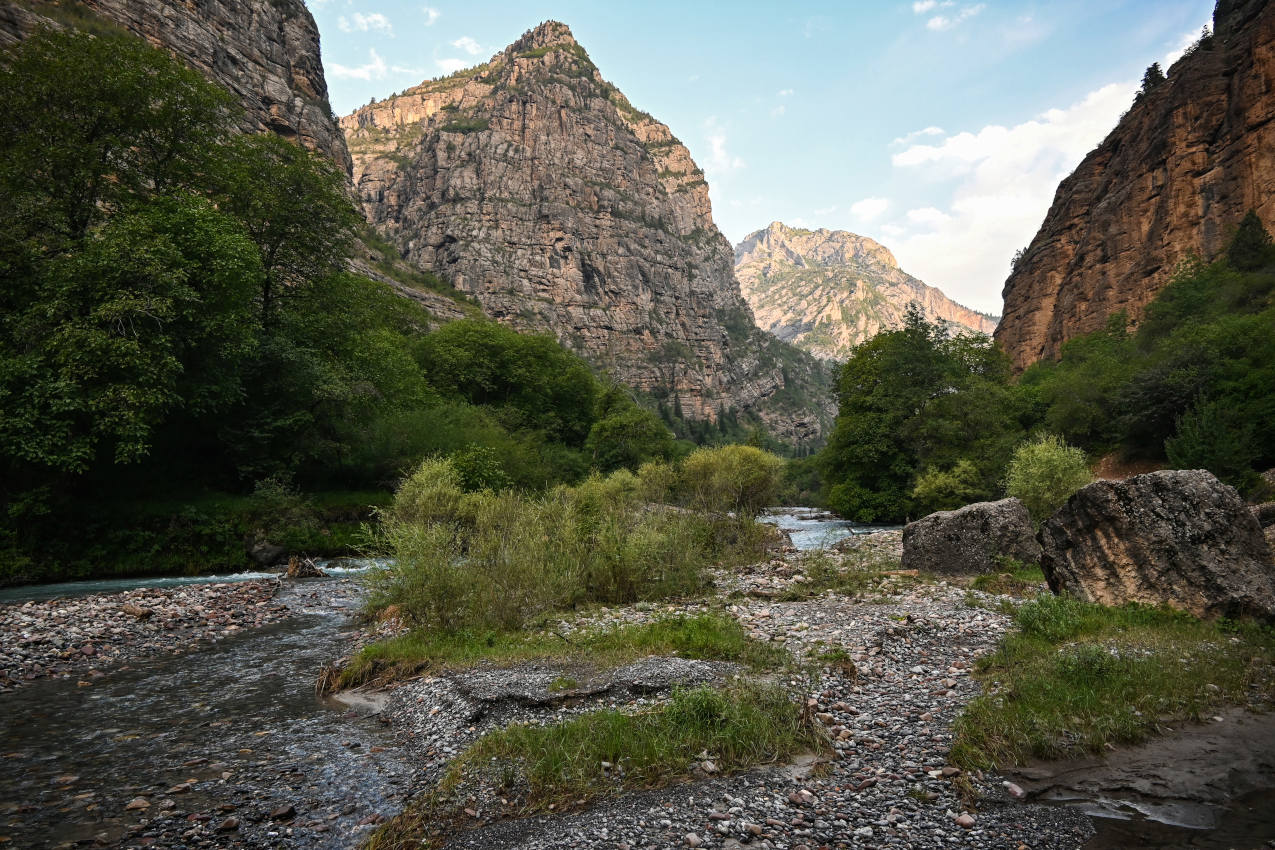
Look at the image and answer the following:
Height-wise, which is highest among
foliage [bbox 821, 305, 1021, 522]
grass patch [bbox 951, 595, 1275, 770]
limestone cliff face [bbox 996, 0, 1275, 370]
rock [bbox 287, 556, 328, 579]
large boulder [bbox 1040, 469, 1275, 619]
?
limestone cliff face [bbox 996, 0, 1275, 370]

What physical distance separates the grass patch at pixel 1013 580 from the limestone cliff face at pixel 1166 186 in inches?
2707

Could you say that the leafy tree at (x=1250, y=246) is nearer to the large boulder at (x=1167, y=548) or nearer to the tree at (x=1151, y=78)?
the tree at (x=1151, y=78)

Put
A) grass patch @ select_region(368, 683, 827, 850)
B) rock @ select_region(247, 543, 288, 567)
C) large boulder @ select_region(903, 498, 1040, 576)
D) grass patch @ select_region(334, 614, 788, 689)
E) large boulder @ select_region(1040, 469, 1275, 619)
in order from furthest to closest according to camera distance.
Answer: rock @ select_region(247, 543, 288, 567), large boulder @ select_region(903, 498, 1040, 576), large boulder @ select_region(1040, 469, 1275, 619), grass patch @ select_region(334, 614, 788, 689), grass patch @ select_region(368, 683, 827, 850)

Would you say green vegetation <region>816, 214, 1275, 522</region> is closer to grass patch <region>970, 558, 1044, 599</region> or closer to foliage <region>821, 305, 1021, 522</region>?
foliage <region>821, 305, 1021, 522</region>

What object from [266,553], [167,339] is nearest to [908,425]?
[266,553]

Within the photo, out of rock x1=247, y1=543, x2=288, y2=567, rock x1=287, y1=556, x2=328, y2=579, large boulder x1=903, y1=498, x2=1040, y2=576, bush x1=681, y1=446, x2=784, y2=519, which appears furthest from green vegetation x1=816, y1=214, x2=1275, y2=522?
rock x1=247, y1=543, x2=288, y2=567

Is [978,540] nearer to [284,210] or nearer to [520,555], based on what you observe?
[520,555]

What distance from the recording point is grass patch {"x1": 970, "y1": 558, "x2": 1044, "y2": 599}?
63.4 ft

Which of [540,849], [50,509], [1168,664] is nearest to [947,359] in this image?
[1168,664]

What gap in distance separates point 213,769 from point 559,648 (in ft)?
22.2

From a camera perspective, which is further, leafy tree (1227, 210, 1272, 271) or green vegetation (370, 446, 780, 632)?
leafy tree (1227, 210, 1272, 271)

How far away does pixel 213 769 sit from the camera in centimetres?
908

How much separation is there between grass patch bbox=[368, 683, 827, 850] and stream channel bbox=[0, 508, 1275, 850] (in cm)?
92

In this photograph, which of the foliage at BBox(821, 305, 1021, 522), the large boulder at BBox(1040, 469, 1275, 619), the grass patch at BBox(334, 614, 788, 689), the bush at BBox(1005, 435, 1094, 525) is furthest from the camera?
the foliage at BBox(821, 305, 1021, 522)
